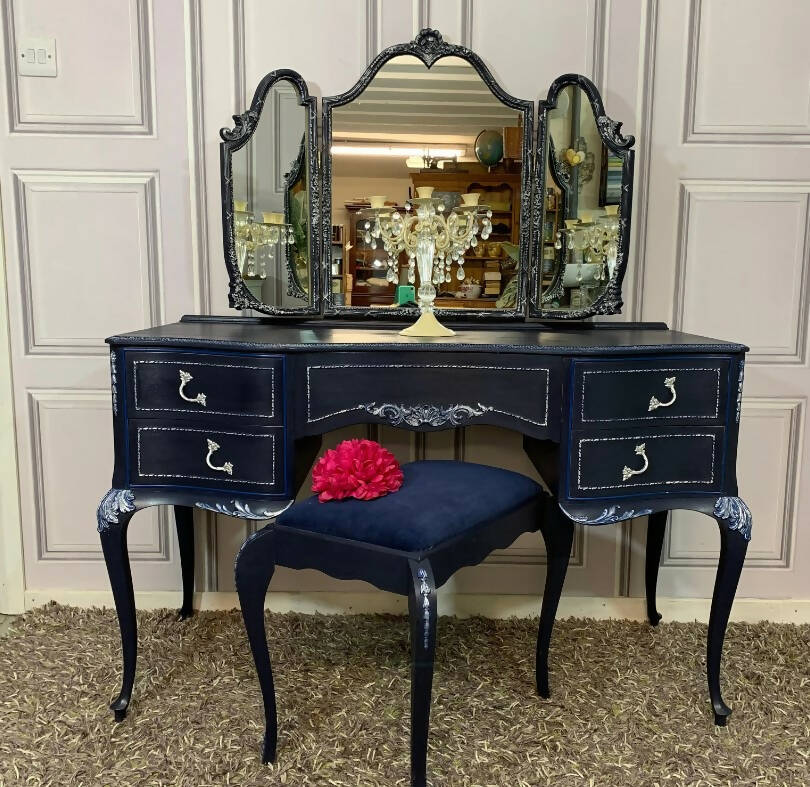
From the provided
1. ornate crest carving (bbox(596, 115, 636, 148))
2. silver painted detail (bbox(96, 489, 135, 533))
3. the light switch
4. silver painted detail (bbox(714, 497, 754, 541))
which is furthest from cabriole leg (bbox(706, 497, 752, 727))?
the light switch

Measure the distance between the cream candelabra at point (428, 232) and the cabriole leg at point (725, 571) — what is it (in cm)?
90

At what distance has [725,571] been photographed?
72.9 inches

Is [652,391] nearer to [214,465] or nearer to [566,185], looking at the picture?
[566,185]

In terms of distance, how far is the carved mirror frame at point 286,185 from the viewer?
215 centimetres

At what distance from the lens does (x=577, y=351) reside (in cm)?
172

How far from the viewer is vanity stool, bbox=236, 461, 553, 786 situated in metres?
1.45

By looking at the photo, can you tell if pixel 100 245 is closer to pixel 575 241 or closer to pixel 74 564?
pixel 74 564

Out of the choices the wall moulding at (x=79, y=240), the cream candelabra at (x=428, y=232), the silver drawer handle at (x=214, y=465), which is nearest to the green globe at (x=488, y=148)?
the cream candelabra at (x=428, y=232)

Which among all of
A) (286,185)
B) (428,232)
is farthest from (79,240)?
(428,232)

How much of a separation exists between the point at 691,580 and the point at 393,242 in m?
1.43

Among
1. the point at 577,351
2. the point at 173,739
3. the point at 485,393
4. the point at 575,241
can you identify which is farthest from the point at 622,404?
the point at 173,739

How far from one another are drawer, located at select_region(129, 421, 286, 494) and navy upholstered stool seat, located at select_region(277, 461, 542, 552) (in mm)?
172

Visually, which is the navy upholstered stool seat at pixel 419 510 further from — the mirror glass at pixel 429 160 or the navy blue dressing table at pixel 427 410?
the mirror glass at pixel 429 160

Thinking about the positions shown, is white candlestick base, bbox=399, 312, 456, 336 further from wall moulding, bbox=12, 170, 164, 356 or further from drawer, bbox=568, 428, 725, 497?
wall moulding, bbox=12, 170, 164, 356
